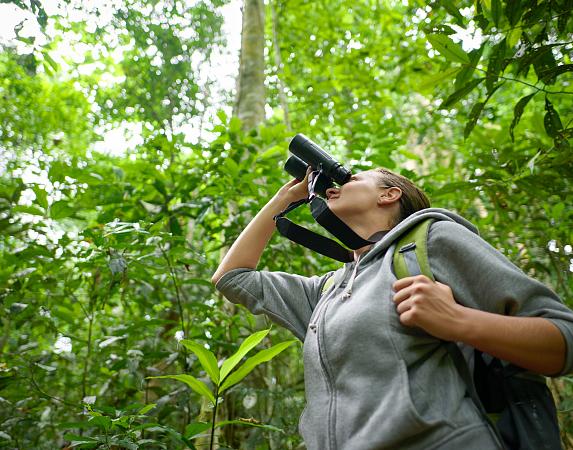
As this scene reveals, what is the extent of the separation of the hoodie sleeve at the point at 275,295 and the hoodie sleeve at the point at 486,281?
58cm

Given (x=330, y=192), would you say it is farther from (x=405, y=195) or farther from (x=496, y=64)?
(x=496, y=64)

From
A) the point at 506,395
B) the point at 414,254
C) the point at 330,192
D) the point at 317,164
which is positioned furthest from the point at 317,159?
the point at 506,395

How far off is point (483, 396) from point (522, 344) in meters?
0.18

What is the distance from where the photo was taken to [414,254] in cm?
123

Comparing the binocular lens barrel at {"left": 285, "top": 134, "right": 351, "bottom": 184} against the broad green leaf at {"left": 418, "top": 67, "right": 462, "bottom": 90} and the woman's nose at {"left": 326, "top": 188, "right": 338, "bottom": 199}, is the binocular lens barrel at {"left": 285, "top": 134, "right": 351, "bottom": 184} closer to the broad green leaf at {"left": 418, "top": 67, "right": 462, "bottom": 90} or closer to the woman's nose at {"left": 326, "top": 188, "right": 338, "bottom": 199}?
the woman's nose at {"left": 326, "top": 188, "right": 338, "bottom": 199}

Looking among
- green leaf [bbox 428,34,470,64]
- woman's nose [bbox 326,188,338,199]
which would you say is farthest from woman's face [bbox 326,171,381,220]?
green leaf [bbox 428,34,470,64]

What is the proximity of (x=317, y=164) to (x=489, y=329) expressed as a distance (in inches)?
33.7

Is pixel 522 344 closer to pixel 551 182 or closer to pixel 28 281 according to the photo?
pixel 551 182

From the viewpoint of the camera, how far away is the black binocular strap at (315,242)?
1.60 m

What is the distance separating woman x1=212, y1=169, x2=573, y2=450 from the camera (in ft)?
3.31

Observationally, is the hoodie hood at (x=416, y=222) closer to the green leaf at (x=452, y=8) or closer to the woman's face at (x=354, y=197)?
the woman's face at (x=354, y=197)

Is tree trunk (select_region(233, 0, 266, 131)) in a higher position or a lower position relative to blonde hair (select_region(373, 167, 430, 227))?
higher

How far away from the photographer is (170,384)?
3.04m

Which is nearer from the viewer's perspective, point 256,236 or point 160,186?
point 256,236
